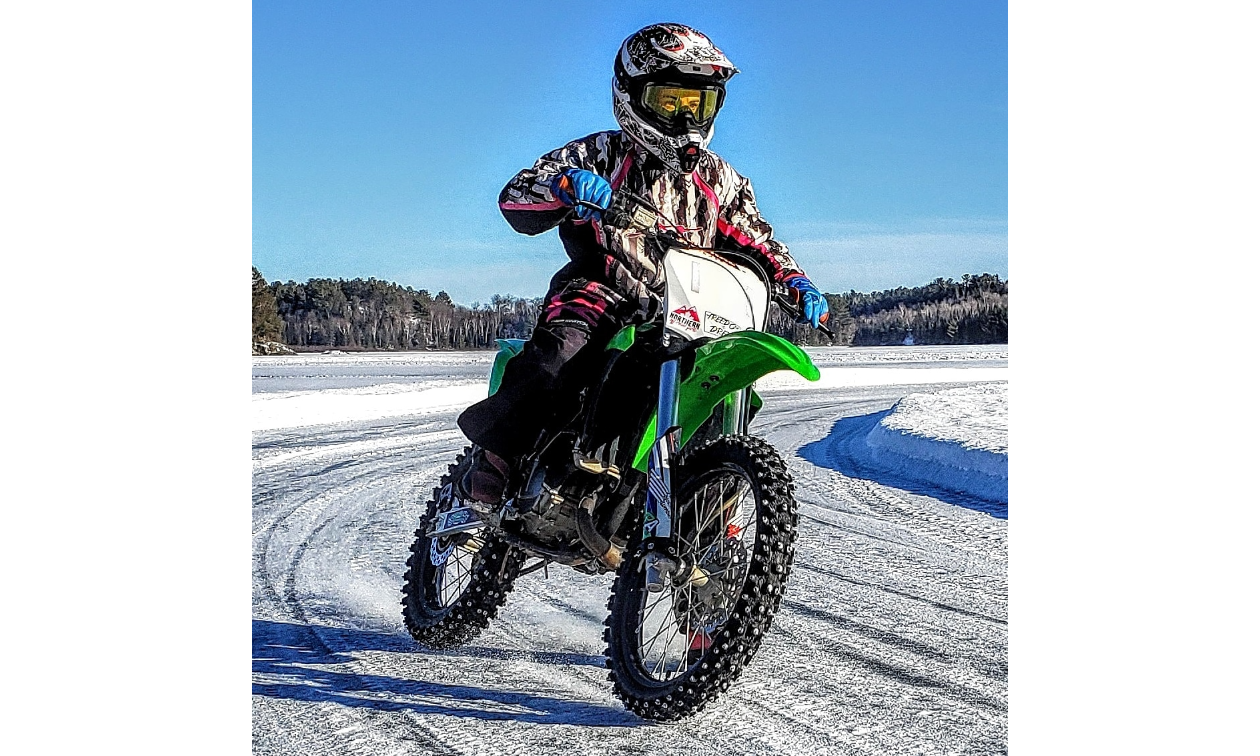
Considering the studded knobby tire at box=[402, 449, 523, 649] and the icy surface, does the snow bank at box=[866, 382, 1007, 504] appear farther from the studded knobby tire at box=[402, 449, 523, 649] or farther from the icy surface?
the studded knobby tire at box=[402, 449, 523, 649]

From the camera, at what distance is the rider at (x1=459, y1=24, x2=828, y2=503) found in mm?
3770

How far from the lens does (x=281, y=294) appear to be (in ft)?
26.5

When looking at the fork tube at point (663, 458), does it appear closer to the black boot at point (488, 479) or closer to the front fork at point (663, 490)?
the front fork at point (663, 490)

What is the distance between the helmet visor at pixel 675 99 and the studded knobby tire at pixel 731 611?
1.11 m

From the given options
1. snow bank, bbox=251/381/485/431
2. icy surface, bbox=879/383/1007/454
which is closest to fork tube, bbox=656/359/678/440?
icy surface, bbox=879/383/1007/454

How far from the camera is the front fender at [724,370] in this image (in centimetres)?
319

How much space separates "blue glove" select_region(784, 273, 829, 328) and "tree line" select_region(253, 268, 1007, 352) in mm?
3096

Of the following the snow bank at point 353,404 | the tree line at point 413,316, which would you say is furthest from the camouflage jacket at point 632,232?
the snow bank at point 353,404

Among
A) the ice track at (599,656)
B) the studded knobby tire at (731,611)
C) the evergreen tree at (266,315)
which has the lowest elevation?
the ice track at (599,656)

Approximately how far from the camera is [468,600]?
4.54 meters

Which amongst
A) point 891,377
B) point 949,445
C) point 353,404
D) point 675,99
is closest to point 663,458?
point 675,99
